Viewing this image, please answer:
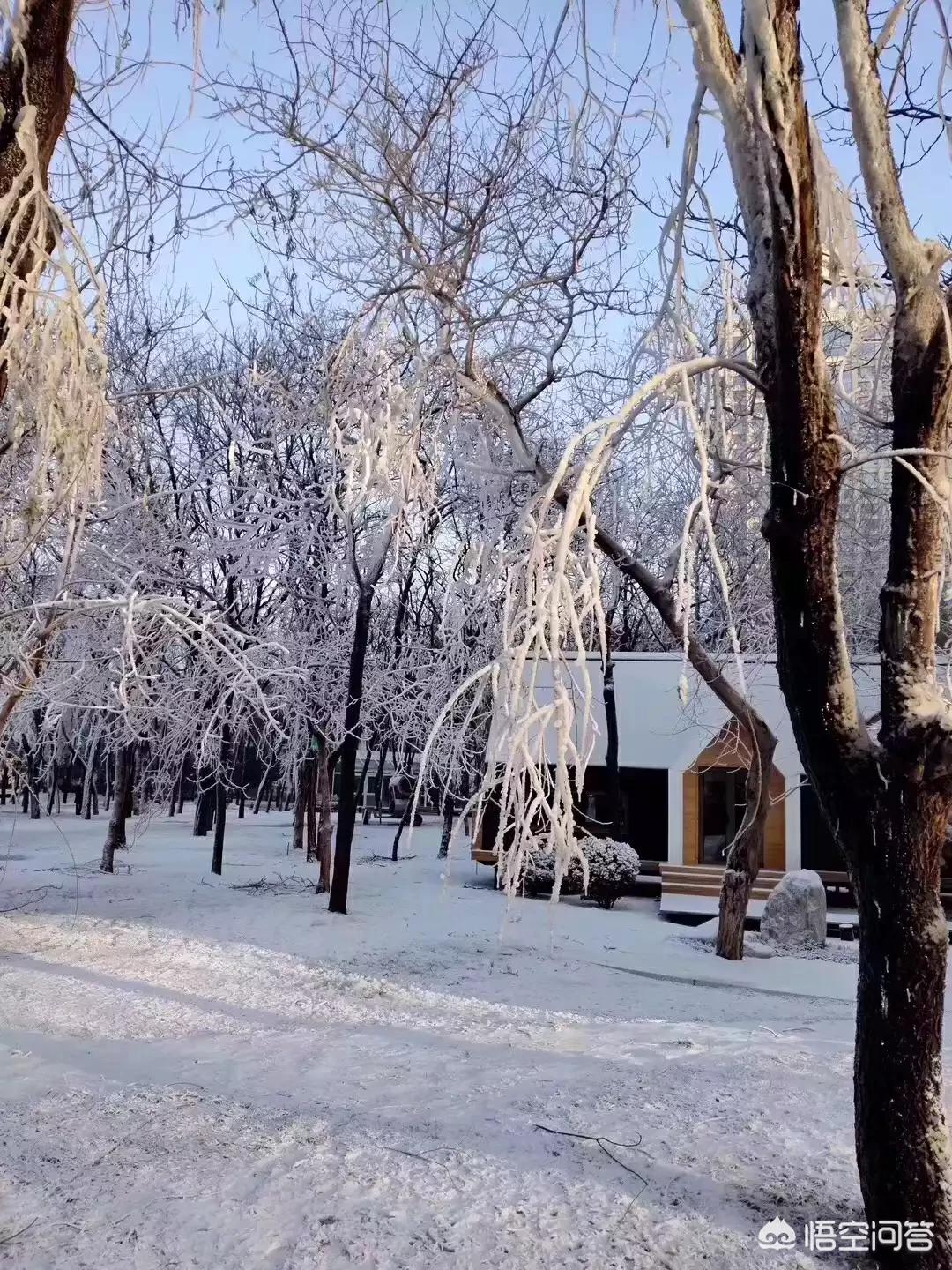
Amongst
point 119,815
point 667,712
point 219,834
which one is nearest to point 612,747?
point 667,712

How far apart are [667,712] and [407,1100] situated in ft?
44.5

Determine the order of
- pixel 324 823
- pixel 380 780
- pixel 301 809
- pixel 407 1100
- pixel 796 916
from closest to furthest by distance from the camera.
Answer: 1. pixel 407 1100
2. pixel 796 916
3. pixel 324 823
4. pixel 301 809
5. pixel 380 780

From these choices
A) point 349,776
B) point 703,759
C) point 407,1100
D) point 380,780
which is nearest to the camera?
point 407,1100

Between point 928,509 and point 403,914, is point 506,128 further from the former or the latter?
point 403,914

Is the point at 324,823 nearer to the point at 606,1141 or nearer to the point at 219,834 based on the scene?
the point at 219,834

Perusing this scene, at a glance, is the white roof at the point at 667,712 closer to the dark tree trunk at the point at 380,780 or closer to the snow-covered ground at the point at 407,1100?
the snow-covered ground at the point at 407,1100

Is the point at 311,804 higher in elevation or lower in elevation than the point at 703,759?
lower

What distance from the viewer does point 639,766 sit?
18.0m

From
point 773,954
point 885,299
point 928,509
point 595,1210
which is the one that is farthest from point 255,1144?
point 773,954

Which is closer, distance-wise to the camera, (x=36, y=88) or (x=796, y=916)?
(x=36, y=88)

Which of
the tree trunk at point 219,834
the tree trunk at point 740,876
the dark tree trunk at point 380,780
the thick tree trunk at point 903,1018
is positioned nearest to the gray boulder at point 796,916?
the tree trunk at point 740,876

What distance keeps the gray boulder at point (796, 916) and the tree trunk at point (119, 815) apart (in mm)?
11601

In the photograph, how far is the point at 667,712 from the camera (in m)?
18.3

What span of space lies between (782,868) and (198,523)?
518 inches
